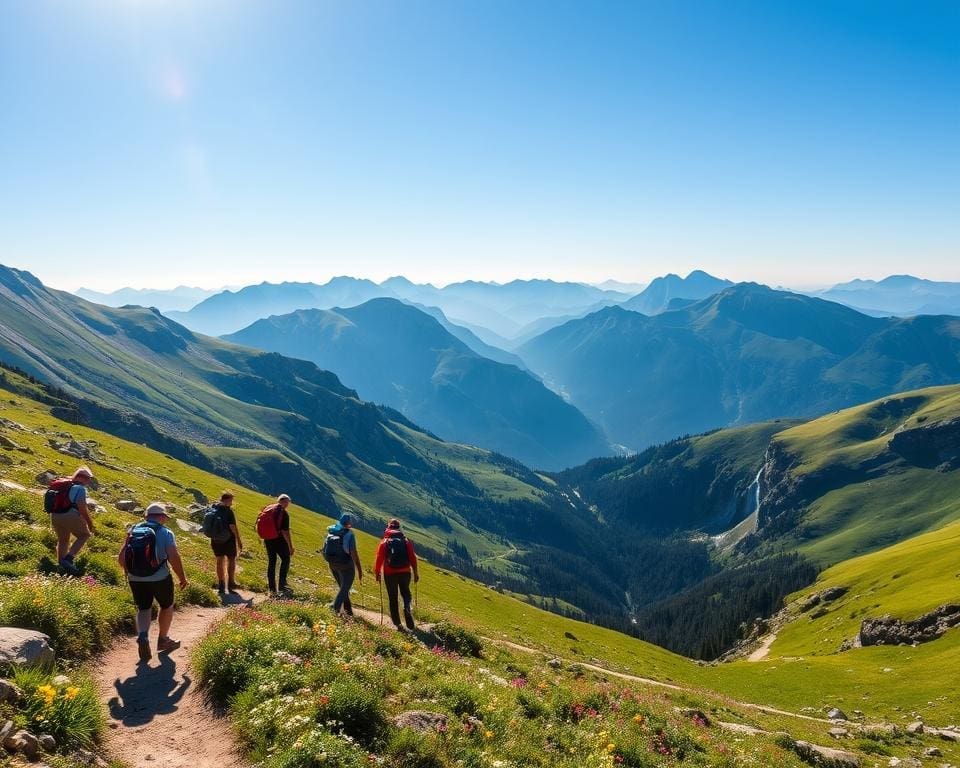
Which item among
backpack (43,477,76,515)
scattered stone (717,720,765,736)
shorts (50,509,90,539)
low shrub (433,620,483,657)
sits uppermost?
backpack (43,477,76,515)

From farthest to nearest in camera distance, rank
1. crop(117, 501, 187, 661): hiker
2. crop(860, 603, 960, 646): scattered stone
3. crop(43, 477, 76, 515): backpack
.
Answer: crop(860, 603, 960, 646): scattered stone → crop(43, 477, 76, 515): backpack → crop(117, 501, 187, 661): hiker

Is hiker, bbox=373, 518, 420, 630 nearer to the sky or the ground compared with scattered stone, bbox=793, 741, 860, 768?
nearer to the sky

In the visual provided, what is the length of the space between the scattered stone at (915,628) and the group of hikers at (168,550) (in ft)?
212

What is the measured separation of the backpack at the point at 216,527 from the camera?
22.0 meters

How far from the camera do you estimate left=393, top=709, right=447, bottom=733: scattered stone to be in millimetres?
11736

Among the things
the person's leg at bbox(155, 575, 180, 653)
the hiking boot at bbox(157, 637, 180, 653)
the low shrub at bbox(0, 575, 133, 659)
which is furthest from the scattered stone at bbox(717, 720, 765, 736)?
the low shrub at bbox(0, 575, 133, 659)

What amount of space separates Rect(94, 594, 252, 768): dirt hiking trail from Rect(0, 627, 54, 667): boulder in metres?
1.77

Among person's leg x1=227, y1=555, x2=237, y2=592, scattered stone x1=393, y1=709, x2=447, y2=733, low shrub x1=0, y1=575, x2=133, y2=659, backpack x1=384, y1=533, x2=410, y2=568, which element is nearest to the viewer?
scattered stone x1=393, y1=709, x2=447, y2=733

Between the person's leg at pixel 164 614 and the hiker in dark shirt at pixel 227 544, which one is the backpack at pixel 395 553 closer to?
the hiker in dark shirt at pixel 227 544

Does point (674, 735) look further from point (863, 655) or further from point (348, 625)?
point (863, 655)

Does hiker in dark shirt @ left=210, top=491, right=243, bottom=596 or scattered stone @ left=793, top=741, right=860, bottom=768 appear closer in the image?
scattered stone @ left=793, top=741, right=860, bottom=768

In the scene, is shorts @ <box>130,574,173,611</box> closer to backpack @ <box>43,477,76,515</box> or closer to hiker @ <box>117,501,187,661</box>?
hiker @ <box>117,501,187,661</box>

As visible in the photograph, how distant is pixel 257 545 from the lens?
4534 centimetres

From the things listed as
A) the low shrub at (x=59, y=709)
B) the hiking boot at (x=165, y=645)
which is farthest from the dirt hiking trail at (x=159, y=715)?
the low shrub at (x=59, y=709)
